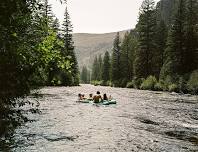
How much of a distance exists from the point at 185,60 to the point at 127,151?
43079 mm

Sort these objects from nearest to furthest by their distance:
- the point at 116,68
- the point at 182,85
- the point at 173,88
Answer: the point at 182,85
the point at 173,88
the point at 116,68

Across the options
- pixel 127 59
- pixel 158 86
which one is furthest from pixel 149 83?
pixel 127 59

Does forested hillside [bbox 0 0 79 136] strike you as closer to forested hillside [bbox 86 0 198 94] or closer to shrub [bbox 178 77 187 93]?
forested hillside [bbox 86 0 198 94]

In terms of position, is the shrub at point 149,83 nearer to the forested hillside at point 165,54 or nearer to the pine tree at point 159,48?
the forested hillside at point 165,54

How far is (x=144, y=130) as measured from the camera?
17.2 meters

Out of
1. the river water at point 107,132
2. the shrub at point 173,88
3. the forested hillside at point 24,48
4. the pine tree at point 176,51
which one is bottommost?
the river water at point 107,132

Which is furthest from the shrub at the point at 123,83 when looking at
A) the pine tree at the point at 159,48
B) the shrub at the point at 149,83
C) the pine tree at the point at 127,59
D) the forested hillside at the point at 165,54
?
the shrub at the point at 149,83

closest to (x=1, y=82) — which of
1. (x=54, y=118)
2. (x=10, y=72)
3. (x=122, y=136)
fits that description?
(x=10, y=72)

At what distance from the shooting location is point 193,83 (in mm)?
45750

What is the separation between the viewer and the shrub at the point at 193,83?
45156 mm

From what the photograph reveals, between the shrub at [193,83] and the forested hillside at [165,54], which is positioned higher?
the forested hillside at [165,54]

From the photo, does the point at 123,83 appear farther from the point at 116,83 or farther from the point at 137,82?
the point at 137,82

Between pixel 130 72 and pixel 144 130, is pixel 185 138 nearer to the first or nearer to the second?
pixel 144 130

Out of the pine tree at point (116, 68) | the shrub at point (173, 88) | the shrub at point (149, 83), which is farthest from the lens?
the pine tree at point (116, 68)
